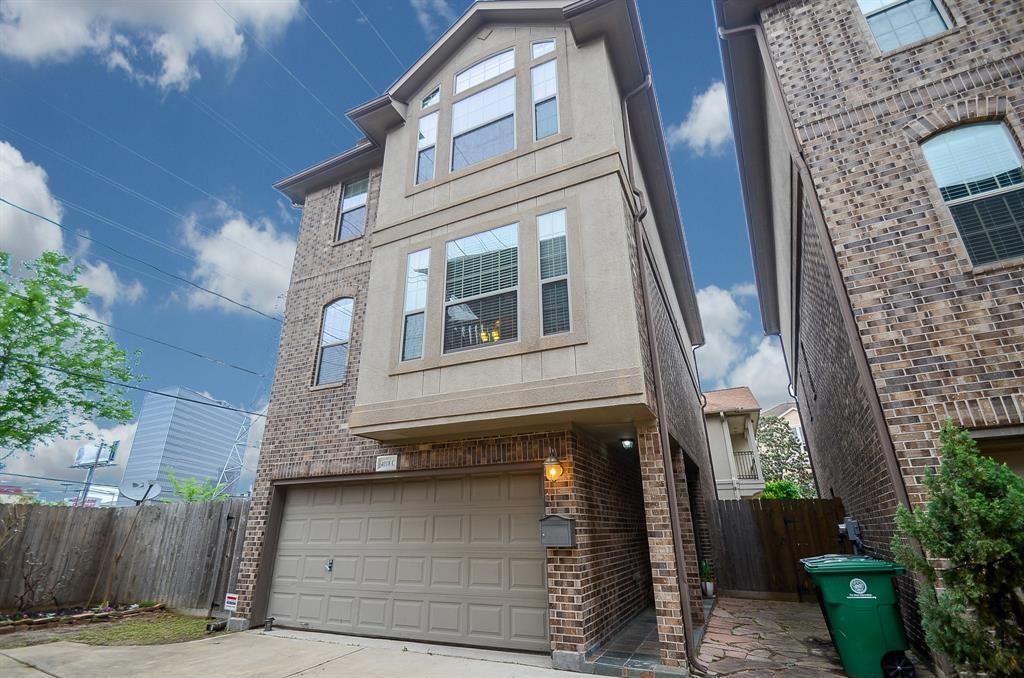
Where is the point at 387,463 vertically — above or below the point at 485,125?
below

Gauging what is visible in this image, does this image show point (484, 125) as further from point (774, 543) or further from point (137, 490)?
point (137, 490)

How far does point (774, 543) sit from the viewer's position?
9492 mm

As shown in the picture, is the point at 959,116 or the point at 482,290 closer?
the point at 959,116

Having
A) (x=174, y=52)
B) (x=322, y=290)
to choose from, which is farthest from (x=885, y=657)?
(x=174, y=52)

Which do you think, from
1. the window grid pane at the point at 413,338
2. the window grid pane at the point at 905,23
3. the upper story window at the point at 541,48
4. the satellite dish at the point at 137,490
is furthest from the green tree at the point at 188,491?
the window grid pane at the point at 905,23

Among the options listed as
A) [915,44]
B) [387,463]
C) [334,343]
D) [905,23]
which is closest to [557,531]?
[387,463]

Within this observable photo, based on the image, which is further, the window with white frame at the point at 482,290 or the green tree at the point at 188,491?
the green tree at the point at 188,491

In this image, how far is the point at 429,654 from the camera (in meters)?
5.41

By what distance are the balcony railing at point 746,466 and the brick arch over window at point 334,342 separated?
15.3 m

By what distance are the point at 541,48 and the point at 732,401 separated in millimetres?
14888

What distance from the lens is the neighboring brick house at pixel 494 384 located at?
17.1 ft

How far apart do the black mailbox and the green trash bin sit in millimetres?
2476

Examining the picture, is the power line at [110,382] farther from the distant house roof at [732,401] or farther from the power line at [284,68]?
the distant house roof at [732,401]

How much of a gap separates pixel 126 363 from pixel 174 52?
29.6 feet
